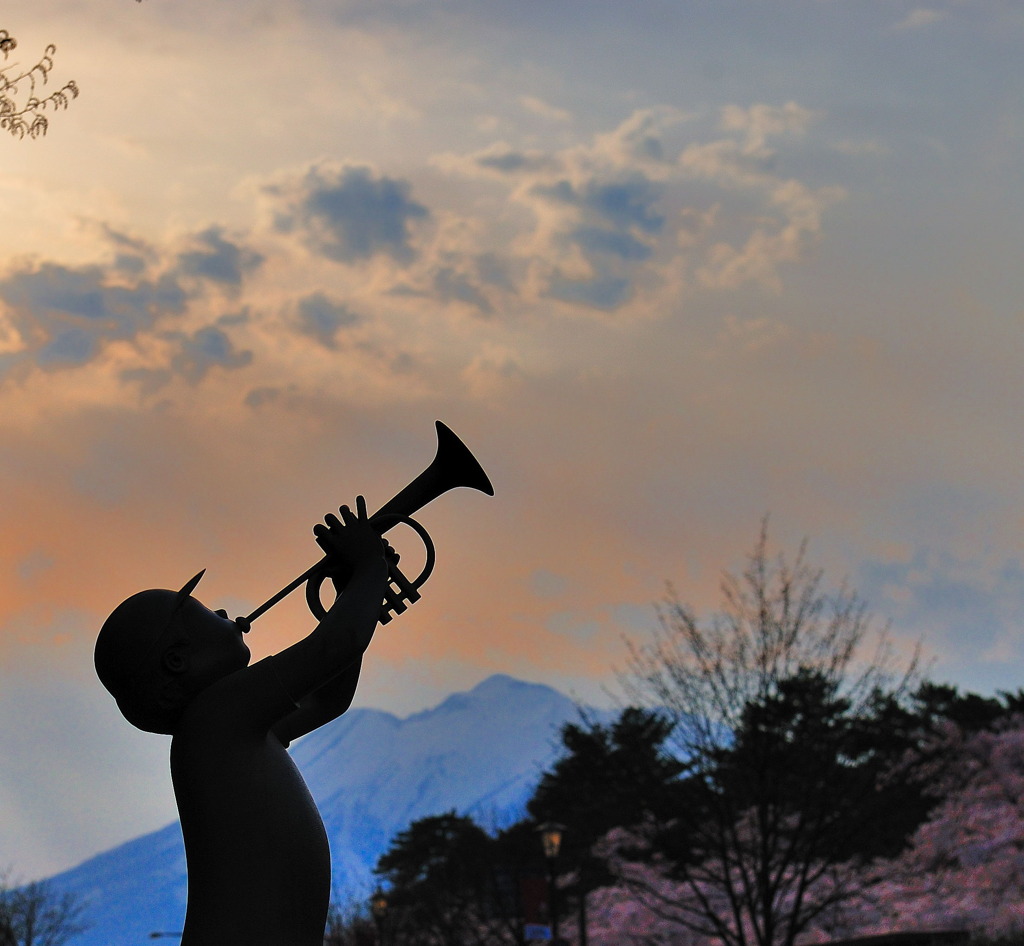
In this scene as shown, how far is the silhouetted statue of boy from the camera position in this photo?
A: 3885 mm

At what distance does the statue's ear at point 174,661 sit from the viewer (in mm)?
4129

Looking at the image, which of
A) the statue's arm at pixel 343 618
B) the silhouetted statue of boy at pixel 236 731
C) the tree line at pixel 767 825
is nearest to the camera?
the silhouetted statue of boy at pixel 236 731

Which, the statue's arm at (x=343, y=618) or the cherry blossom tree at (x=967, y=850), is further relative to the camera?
the cherry blossom tree at (x=967, y=850)

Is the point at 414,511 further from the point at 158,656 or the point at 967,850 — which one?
the point at 967,850

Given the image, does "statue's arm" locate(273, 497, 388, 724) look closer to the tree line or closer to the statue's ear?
the statue's ear

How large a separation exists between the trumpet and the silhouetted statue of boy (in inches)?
5.6

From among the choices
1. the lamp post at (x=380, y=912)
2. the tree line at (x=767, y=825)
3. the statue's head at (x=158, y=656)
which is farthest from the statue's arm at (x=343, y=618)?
the lamp post at (x=380, y=912)

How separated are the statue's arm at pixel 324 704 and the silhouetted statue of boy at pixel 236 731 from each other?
247 millimetres

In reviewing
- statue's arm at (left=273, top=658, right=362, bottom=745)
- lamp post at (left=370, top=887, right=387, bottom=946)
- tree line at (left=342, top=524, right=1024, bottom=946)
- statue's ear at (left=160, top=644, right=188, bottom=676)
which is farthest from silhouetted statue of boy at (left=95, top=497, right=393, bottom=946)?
lamp post at (left=370, top=887, right=387, bottom=946)

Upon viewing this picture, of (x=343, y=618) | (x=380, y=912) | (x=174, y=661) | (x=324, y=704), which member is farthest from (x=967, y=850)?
(x=174, y=661)

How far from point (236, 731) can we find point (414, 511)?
41.5 inches

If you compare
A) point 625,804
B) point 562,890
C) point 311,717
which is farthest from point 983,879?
point 311,717

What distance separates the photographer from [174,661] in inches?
163

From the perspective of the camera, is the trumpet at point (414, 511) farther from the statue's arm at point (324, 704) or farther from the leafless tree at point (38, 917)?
the leafless tree at point (38, 917)
